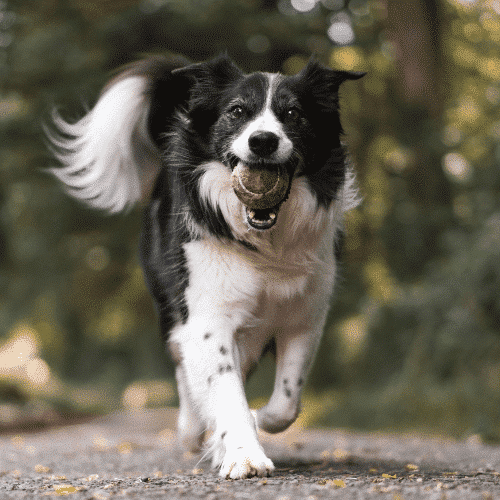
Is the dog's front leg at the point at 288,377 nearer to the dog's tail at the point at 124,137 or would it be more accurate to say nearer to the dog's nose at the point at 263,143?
the dog's nose at the point at 263,143

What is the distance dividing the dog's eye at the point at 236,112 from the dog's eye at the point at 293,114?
0.23m

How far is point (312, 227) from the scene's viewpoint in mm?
3920

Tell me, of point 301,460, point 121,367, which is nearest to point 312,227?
point 301,460

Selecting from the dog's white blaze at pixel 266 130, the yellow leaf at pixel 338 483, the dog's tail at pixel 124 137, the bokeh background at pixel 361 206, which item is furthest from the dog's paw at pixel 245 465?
the bokeh background at pixel 361 206

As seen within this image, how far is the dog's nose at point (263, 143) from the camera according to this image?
3391 millimetres

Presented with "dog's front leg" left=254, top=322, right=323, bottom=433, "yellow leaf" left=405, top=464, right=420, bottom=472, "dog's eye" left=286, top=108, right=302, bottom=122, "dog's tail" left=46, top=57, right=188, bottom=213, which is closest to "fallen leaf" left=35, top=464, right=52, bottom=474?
"dog's front leg" left=254, top=322, right=323, bottom=433

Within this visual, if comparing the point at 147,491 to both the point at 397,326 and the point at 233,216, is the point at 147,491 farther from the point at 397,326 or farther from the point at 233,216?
the point at 397,326

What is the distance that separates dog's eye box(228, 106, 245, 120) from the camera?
367cm

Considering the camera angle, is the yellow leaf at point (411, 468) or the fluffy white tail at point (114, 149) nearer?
the yellow leaf at point (411, 468)

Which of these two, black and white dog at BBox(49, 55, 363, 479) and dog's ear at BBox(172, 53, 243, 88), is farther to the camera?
dog's ear at BBox(172, 53, 243, 88)

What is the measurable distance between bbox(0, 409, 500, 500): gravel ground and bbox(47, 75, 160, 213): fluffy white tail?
1.82 meters

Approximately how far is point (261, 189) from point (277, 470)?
1.40m

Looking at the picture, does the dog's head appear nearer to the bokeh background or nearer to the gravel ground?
the gravel ground

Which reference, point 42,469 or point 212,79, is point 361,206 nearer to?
point 212,79
